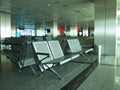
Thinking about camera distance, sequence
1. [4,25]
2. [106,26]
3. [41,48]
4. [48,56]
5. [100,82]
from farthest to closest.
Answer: [4,25]
[106,26]
[41,48]
[48,56]
[100,82]

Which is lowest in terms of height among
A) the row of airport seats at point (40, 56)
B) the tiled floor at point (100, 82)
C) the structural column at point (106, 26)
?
the tiled floor at point (100, 82)

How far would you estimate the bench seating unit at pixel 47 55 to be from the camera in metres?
4.10

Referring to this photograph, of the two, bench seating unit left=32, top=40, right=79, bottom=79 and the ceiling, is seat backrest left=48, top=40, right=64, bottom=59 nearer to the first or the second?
bench seating unit left=32, top=40, right=79, bottom=79

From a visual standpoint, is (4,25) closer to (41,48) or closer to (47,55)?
(41,48)

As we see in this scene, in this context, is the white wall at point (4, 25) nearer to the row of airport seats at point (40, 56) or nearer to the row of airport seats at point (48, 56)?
the row of airport seats at point (40, 56)

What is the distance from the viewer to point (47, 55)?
410 cm

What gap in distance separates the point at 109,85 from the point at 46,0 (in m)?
6.71

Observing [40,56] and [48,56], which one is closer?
[48,56]

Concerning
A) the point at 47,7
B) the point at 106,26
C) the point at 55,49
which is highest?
the point at 47,7

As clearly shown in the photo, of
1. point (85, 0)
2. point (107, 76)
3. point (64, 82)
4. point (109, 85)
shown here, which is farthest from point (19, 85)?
Answer: point (85, 0)

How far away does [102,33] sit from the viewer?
9.09 metres

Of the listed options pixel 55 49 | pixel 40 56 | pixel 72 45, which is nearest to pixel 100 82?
pixel 40 56

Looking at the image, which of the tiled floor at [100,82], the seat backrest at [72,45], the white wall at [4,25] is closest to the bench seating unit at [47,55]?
the tiled floor at [100,82]

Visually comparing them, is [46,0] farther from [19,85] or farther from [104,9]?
[19,85]
